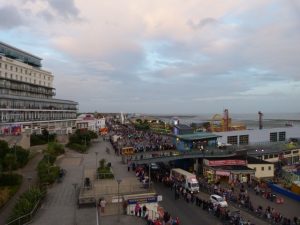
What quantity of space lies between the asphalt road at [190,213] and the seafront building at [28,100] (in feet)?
97.2

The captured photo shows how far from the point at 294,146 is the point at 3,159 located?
1743 inches

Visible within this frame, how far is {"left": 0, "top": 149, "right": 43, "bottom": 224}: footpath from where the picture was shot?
22906 mm

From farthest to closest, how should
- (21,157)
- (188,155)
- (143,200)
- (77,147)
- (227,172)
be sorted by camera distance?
(77,147)
(188,155)
(227,172)
(21,157)
(143,200)

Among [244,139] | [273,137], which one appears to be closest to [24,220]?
[244,139]

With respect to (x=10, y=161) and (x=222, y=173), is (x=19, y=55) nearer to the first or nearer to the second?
(x=10, y=161)

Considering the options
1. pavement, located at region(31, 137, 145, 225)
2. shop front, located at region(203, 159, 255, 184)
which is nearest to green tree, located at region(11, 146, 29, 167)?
pavement, located at region(31, 137, 145, 225)

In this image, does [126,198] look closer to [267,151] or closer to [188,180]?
[188,180]

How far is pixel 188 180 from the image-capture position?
3291 cm

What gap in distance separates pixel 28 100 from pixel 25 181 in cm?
3104

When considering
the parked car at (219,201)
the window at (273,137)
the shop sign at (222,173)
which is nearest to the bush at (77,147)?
the shop sign at (222,173)

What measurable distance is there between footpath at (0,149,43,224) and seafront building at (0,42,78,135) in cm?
1343

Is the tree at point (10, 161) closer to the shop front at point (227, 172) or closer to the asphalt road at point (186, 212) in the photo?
the asphalt road at point (186, 212)

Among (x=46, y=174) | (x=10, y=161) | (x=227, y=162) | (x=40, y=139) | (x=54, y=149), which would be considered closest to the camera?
(x=46, y=174)

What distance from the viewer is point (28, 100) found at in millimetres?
58344
